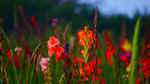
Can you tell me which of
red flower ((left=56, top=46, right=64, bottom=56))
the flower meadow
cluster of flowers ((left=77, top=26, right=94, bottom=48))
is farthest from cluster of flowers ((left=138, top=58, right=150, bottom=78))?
red flower ((left=56, top=46, right=64, bottom=56))

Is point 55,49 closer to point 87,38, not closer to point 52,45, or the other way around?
point 52,45

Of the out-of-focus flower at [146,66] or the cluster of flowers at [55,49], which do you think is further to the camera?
the out-of-focus flower at [146,66]

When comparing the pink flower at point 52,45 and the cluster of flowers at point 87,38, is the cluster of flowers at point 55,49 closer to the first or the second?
the pink flower at point 52,45

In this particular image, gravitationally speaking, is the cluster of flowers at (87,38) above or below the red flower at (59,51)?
above

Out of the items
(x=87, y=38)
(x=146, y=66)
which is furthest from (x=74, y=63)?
(x=146, y=66)

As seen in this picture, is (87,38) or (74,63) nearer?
(87,38)

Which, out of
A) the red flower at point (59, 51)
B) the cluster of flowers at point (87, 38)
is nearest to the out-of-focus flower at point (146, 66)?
the cluster of flowers at point (87, 38)

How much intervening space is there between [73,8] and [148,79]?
8229 millimetres

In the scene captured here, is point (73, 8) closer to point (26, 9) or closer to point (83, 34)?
point (26, 9)

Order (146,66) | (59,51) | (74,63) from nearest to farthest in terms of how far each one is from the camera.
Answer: (59,51) → (146,66) → (74,63)

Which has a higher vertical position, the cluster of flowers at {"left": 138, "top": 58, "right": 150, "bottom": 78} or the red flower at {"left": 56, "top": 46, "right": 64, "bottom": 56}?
the red flower at {"left": 56, "top": 46, "right": 64, "bottom": 56}

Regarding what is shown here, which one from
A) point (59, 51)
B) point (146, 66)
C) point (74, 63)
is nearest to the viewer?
point (59, 51)

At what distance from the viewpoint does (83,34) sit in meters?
0.81

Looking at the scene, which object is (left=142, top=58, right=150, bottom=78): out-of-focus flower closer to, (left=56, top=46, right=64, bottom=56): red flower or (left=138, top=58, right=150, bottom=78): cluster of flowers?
(left=138, top=58, right=150, bottom=78): cluster of flowers
